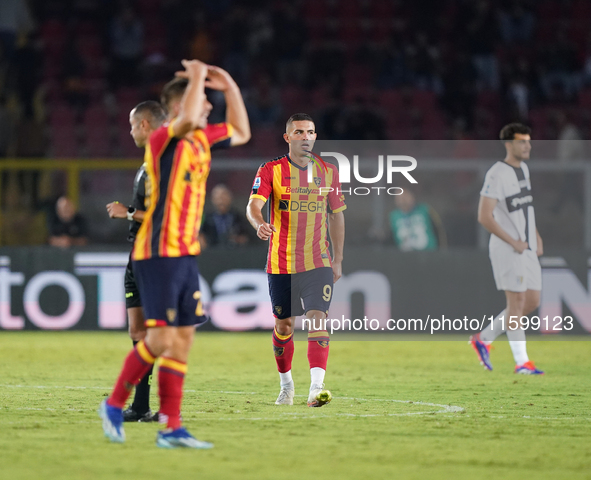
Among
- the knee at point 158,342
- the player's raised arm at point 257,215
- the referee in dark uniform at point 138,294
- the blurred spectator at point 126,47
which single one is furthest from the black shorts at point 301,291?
the blurred spectator at point 126,47

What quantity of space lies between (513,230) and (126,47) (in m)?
11.8

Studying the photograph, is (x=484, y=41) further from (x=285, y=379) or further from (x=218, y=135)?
(x=218, y=135)

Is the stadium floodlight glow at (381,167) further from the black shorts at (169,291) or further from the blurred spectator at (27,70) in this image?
the black shorts at (169,291)

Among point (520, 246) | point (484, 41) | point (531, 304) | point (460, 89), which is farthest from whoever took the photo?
point (484, 41)

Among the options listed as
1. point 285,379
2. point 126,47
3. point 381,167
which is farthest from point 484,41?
point 285,379

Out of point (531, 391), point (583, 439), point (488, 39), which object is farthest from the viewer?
point (488, 39)

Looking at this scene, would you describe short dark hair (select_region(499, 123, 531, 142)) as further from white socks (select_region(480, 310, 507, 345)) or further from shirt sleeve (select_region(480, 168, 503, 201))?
white socks (select_region(480, 310, 507, 345))

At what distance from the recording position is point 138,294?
6.39m

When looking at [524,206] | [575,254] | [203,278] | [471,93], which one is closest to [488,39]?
[471,93]

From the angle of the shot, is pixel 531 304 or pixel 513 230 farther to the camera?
pixel 531 304

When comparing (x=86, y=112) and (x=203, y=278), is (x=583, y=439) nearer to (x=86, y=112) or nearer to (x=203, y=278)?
(x=203, y=278)

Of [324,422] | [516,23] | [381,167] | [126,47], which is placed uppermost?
[516,23]

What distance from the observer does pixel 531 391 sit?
27.5 ft

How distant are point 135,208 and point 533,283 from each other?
16.6 feet
